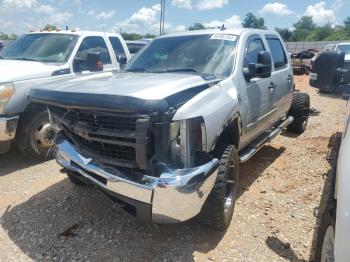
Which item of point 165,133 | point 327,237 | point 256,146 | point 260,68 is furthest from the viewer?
point 256,146

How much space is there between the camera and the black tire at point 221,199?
11.0 ft

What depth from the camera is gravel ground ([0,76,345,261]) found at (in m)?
3.30

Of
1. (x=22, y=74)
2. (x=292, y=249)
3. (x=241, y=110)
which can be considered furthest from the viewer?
(x=22, y=74)

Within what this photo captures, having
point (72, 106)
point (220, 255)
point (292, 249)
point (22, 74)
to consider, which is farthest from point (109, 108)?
point (22, 74)

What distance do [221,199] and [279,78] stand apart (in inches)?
110

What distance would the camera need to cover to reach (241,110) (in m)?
4.03

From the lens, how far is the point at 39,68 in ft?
18.0

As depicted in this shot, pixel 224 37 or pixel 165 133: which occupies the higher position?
pixel 224 37

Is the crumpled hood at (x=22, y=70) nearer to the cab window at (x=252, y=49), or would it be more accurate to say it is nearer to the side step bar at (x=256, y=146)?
the cab window at (x=252, y=49)

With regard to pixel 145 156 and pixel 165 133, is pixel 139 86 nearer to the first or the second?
pixel 165 133

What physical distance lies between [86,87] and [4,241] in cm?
165

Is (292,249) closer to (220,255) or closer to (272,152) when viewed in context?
(220,255)

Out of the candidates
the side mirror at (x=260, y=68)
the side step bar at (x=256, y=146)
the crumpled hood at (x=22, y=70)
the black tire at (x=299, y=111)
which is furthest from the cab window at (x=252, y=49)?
the crumpled hood at (x=22, y=70)

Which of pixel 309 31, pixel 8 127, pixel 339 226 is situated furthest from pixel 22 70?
pixel 309 31
